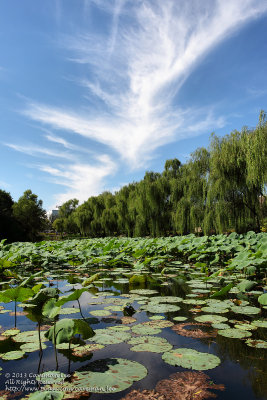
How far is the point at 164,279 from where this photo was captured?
4.23m

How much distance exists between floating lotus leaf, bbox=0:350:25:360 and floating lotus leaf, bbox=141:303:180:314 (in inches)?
46.6

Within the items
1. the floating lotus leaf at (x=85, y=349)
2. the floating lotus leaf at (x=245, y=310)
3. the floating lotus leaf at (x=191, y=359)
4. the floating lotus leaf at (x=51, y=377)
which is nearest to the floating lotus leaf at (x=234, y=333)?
the floating lotus leaf at (x=191, y=359)

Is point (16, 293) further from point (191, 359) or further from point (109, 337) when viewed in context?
point (191, 359)

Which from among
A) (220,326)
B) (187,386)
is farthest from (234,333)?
(187,386)

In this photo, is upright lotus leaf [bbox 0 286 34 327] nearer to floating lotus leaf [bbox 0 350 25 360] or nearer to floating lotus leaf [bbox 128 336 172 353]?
floating lotus leaf [bbox 0 350 25 360]

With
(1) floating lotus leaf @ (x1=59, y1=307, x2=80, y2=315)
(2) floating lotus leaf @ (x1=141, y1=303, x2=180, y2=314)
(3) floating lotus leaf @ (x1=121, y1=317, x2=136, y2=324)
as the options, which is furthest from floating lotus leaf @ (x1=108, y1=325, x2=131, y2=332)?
(1) floating lotus leaf @ (x1=59, y1=307, x2=80, y2=315)

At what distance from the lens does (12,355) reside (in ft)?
4.94

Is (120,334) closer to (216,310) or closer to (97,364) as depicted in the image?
(97,364)

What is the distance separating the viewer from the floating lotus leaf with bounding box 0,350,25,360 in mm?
1478

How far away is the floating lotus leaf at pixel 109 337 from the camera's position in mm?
1683

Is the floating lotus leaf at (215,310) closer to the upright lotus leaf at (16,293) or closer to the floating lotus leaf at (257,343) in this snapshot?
the floating lotus leaf at (257,343)

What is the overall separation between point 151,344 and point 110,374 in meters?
0.46

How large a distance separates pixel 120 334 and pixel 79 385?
26.1 inches

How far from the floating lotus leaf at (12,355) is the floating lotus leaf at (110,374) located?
0.42m
